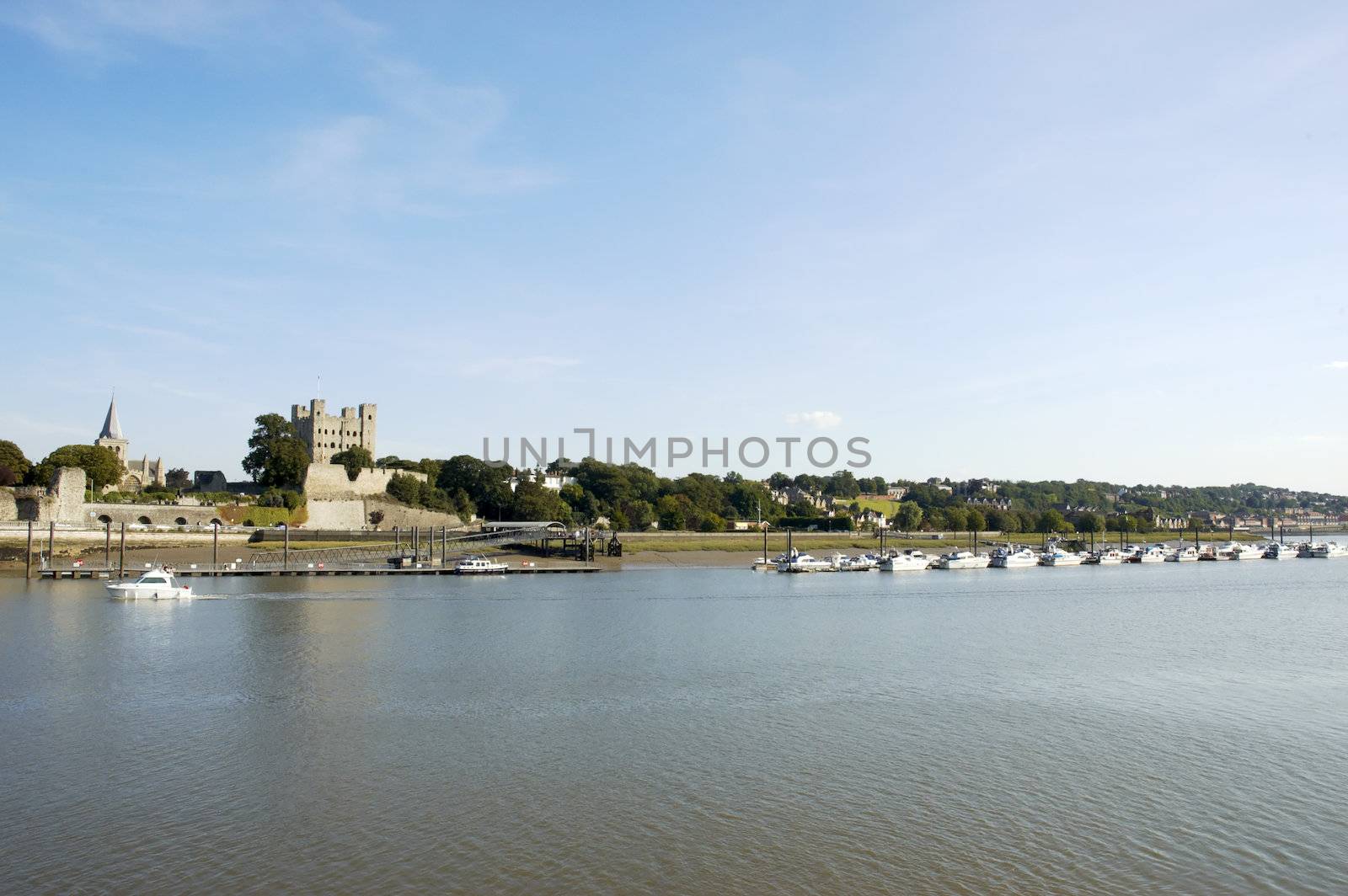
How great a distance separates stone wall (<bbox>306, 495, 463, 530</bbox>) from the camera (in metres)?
69.7

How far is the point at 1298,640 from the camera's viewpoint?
28.6m

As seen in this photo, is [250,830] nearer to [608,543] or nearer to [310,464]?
[608,543]

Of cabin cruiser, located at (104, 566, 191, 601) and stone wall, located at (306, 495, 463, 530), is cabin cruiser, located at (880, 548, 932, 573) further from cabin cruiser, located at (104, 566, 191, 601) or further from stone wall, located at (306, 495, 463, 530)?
cabin cruiser, located at (104, 566, 191, 601)

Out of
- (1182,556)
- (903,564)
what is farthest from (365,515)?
(1182,556)

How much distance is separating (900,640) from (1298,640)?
1139 cm

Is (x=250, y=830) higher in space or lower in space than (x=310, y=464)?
lower

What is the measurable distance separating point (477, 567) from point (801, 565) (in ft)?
62.6

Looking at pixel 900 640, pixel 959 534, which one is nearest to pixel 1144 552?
pixel 959 534

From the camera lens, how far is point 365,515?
2844 inches

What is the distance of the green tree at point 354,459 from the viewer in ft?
274

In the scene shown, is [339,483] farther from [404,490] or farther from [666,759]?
[666,759]

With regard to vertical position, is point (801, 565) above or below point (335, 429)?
below

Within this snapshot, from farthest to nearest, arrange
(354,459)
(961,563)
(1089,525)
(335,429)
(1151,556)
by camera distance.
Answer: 1. (1089,525)
2. (335,429)
3. (354,459)
4. (1151,556)
5. (961,563)

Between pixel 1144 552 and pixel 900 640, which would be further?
pixel 1144 552
